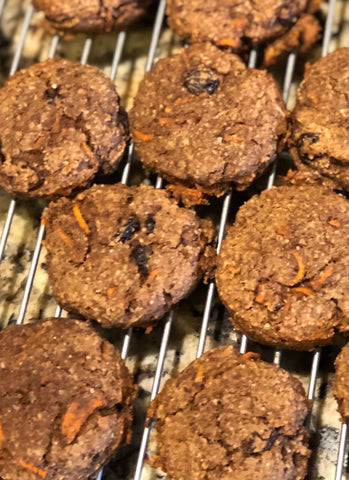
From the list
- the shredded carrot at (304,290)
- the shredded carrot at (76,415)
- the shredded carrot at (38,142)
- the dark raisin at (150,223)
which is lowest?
the shredded carrot at (76,415)

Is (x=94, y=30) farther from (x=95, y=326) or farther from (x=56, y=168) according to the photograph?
(x=95, y=326)

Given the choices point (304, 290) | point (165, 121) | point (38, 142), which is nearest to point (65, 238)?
point (38, 142)

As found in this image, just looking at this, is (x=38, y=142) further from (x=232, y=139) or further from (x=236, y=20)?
(x=236, y=20)

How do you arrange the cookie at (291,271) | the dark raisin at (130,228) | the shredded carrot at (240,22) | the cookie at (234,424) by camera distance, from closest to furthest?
the cookie at (234,424)
the cookie at (291,271)
the dark raisin at (130,228)
the shredded carrot at (240,22)

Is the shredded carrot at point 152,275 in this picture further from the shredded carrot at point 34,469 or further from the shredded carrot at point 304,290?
the shredded carrot at point 34,469

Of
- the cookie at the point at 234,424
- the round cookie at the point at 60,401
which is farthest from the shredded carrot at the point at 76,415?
the cookie at the point at 234,424

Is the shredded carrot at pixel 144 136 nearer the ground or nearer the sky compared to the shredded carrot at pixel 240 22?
nearer the ground

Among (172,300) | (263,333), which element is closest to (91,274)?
(172,300)
